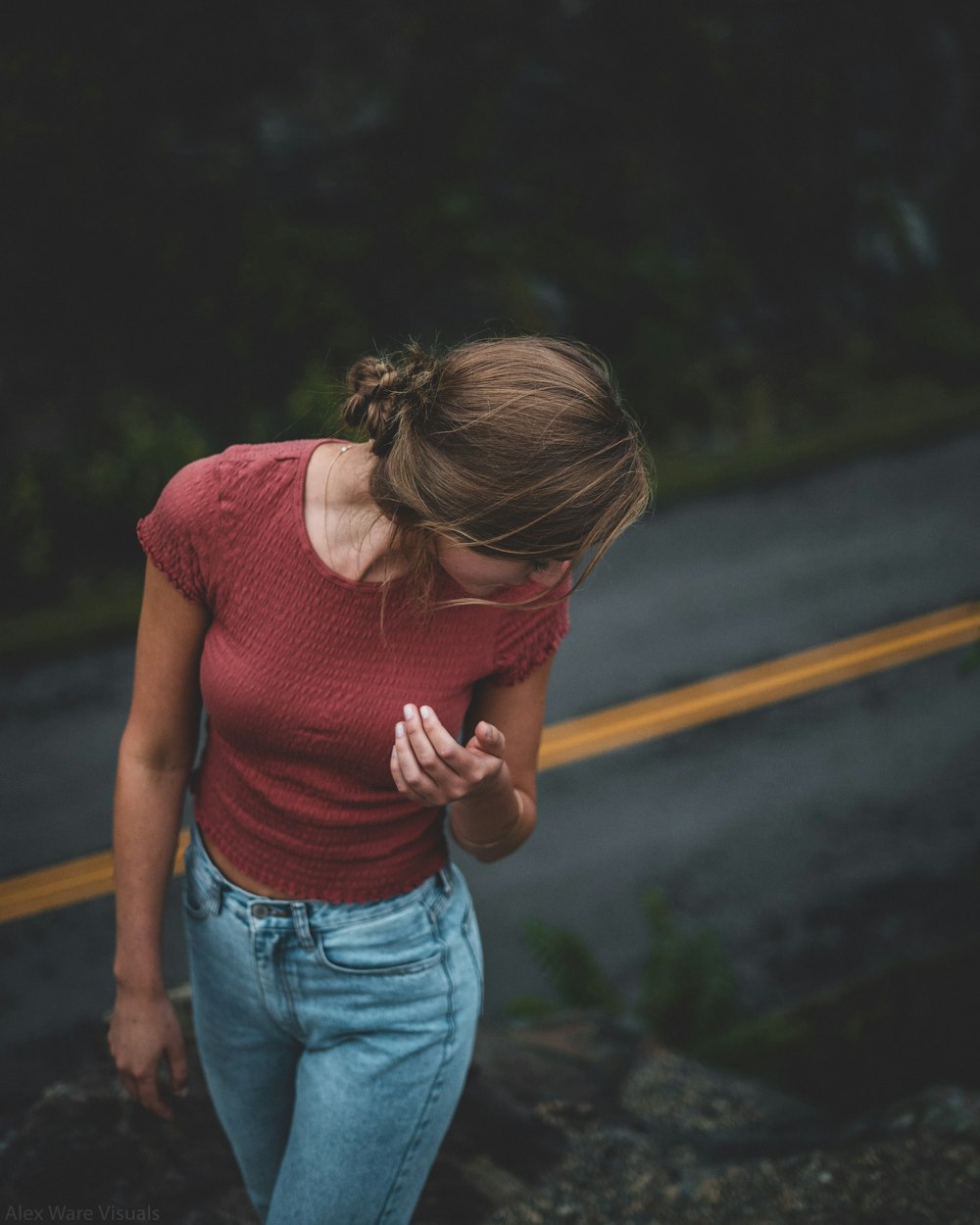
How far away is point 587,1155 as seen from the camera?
121 inches

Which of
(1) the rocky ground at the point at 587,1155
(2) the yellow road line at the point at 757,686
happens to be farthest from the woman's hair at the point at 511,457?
(2) the yellow road line at the point at 757,686

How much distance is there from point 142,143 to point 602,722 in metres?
6.48

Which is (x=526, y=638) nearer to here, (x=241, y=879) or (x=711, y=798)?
(x=241, y=879)

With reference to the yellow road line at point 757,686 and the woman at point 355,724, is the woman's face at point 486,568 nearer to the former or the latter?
the woman at point 355,724

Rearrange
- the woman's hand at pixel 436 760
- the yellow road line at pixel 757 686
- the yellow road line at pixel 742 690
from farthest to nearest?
the yellow road line at pixel 757 686, the yellow road line at pixel 742 690, the woman's hand at pixel 436 760

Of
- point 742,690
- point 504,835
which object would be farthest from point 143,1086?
point 742,690

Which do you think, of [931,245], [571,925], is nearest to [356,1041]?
[571,925]

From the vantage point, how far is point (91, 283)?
882cm

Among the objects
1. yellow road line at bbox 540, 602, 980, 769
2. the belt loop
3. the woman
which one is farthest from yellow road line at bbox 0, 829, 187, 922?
Result: the belt loop

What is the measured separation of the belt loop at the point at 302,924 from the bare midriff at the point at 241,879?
33 mm

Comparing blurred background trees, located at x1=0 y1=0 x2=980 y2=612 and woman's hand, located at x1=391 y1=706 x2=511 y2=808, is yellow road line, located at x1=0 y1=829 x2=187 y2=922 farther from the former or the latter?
woman's hand, located at x1=391 y1=706 x2=511 y2=808

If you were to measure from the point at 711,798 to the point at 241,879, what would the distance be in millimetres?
4842

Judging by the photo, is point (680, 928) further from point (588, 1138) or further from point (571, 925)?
point (588, 1138)

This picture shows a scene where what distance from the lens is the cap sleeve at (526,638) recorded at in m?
1.95
